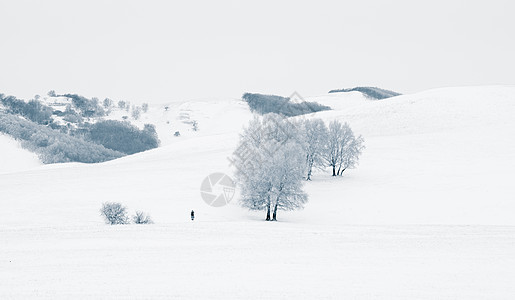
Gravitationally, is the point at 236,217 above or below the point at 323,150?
below

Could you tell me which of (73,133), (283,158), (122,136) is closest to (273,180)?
(283,158)

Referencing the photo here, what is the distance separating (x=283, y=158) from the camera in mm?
36156

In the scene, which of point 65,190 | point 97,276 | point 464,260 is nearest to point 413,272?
point 464,260

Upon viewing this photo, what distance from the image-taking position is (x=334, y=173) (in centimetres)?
4919

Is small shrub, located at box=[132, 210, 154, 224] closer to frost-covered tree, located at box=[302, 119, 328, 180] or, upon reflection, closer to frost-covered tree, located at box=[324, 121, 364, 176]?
frost-covered tree, located at box=[302, 119, 328, 180]

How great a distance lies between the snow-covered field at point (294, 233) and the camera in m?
16.2

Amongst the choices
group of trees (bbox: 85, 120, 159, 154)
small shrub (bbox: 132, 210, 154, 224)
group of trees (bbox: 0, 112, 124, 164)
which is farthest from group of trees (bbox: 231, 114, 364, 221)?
group of trees (bbox: 85, 120, 159, 154)

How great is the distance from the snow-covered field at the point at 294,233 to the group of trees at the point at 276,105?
75019 mm

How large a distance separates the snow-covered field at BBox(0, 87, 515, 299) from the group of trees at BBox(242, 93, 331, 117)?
75019 mm

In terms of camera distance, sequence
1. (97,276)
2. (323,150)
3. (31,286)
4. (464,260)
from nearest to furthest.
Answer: (31,286), (97,276), (464,260), (323,150)

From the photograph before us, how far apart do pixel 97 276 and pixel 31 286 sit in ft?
7.53

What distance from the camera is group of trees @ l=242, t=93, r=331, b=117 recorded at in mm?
142900

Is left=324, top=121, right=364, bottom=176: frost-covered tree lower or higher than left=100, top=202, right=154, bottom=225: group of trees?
higher

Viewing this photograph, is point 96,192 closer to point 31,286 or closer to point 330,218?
point 330,218
